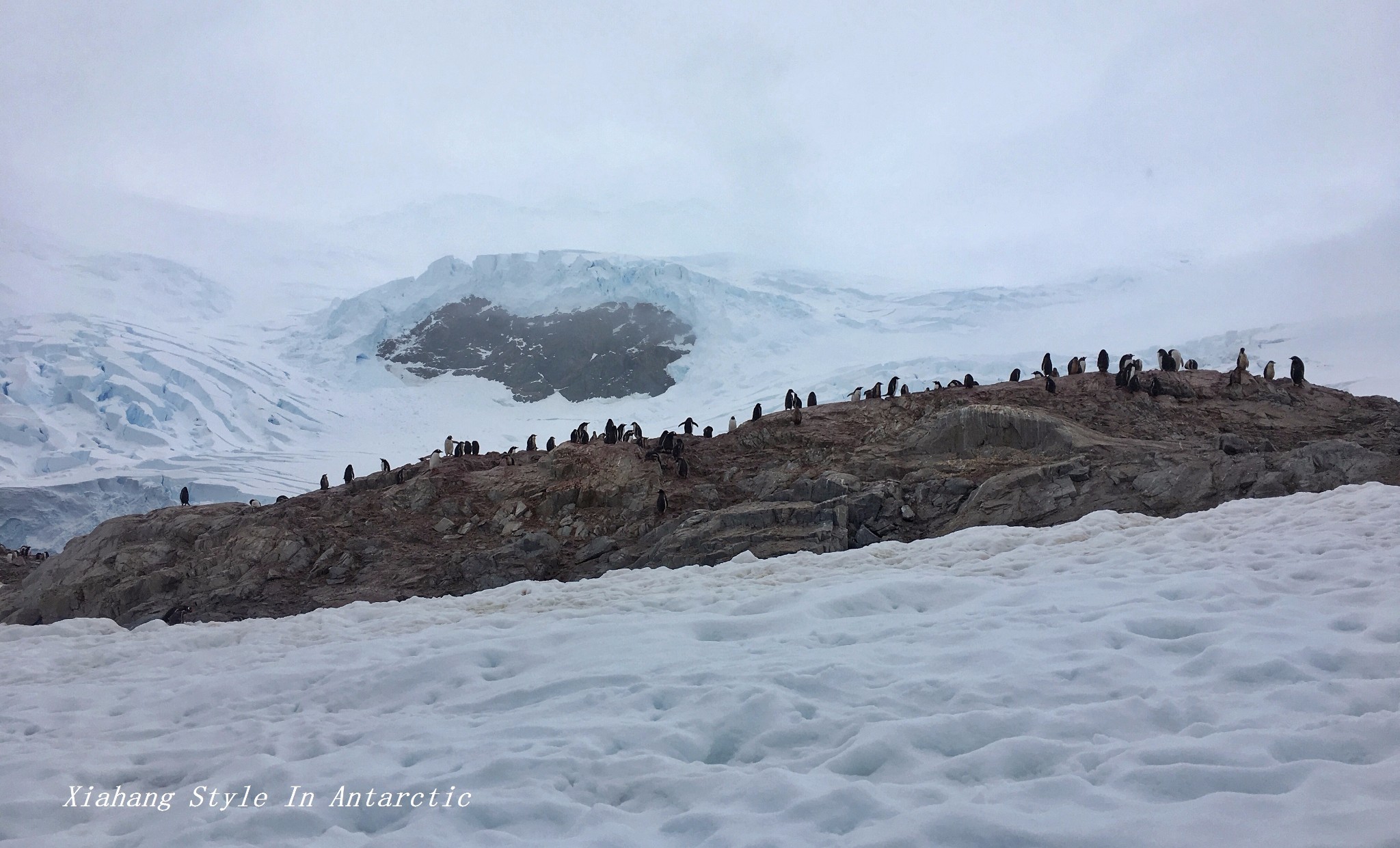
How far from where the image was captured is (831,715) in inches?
208

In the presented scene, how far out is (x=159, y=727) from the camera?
6.61 m

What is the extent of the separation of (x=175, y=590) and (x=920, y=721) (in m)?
14.3

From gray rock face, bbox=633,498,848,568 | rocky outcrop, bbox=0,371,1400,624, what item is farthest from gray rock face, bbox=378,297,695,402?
gray rock face, bbox=633,498,848,568

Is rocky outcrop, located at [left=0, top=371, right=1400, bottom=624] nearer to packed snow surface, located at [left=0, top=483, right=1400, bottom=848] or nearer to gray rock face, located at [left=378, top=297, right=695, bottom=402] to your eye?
packed snow surface, located at [left=0, top=483, right=1400, bottom=848]

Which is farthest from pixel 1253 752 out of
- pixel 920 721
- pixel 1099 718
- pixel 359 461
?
pixel 359 461

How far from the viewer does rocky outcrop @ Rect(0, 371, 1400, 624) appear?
44.7 feet

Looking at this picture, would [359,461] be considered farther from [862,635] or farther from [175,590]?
[862,635]

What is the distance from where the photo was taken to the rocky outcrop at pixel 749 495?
1361 centimetres

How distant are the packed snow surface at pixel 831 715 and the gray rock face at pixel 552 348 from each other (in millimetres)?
46092

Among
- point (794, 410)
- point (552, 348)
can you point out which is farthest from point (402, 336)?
point (794, 410)

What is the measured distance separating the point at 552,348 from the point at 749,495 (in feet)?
153

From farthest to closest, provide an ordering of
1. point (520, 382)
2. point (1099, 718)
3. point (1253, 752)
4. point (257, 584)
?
1. point (520, 382)
2. point (257, 584)
3. point (1099, 718)
4. point (1253, 752)

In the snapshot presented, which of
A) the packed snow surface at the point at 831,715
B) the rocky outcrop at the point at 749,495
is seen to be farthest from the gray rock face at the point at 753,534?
the packed snow surface at the point at 831,715

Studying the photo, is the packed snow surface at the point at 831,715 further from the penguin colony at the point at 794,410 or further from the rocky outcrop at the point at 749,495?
the penguin colony at the point at 794,410
